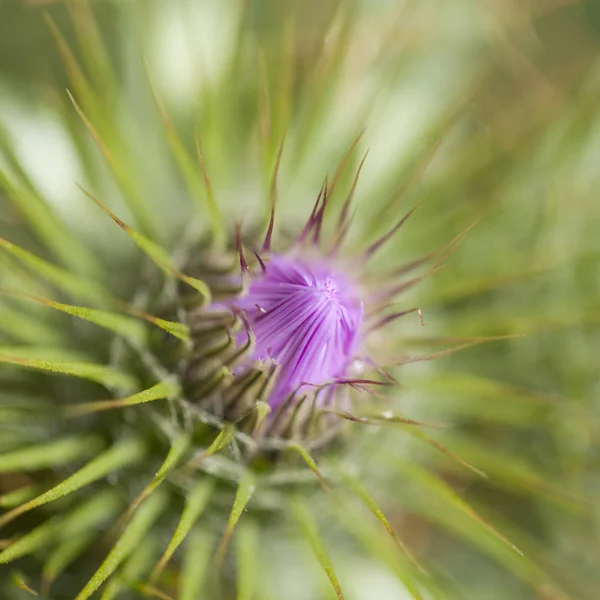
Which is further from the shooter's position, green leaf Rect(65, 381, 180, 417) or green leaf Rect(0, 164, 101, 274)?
green leaf Rect(0, 164, 101, 274)

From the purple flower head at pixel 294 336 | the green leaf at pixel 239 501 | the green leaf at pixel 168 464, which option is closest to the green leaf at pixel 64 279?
the purple flower head at pixel 294 336

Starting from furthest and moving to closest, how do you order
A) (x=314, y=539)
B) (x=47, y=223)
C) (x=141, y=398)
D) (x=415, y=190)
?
(x=415, y=190), (x=47, y=223), (x=314, y=539), (x=141, y=398)

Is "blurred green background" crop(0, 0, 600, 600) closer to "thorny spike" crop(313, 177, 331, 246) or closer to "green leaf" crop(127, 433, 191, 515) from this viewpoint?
"thorny spike" crop(313, 177, 331, 246)

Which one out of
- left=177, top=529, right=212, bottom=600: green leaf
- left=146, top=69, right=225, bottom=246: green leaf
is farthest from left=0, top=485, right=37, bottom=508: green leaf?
left=146, top=69, right=225, bottom=246: green leaf

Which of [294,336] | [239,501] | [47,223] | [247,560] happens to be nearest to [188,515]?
[239,501]

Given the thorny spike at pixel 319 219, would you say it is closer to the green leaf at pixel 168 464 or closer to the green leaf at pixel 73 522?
the green leaf at pixel 168 464

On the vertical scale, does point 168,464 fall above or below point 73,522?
above

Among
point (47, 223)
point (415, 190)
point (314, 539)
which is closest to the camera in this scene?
point (314, 539)

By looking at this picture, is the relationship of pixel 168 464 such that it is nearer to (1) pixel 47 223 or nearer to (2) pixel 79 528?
(2) pixel 79 528
